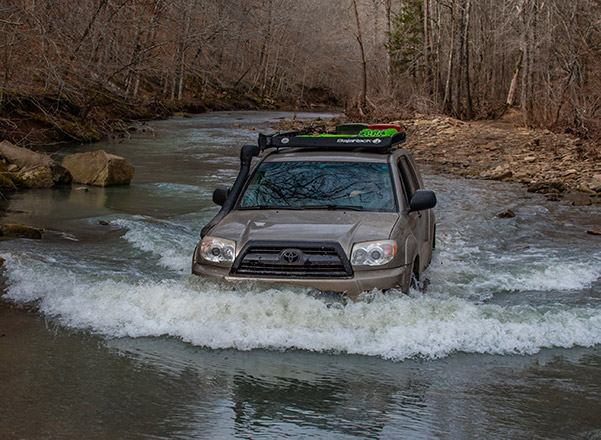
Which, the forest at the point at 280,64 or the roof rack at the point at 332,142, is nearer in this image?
the roof rack at the point at 332,142

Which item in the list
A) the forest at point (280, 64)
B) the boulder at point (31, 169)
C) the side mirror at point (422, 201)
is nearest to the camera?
the side mirror at point (422, 201)

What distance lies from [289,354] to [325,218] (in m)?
1.50

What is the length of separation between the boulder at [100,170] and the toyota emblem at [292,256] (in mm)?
12256

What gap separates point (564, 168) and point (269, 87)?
189 ft

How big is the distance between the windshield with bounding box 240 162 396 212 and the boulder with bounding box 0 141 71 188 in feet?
35.3

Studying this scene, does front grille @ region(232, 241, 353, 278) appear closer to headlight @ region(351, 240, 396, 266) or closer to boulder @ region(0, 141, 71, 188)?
headlight @ region(351, 240, 396, 266)

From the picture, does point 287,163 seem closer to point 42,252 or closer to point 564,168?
point 42,252

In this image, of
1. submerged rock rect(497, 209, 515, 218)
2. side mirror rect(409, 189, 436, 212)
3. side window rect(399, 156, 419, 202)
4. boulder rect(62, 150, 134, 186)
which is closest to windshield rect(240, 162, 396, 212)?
side mirror rect(409, 189, 436, 212)

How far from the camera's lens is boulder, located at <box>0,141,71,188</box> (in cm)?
1683

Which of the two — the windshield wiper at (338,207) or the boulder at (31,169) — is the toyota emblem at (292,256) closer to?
the windshield wiper at (338,207)

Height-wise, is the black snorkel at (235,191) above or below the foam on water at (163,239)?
above

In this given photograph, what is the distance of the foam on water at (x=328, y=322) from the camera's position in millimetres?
→ 6023

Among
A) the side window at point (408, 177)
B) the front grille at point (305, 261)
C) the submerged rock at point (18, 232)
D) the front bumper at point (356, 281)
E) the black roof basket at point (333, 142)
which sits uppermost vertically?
the black roof basket at point (333, 142)

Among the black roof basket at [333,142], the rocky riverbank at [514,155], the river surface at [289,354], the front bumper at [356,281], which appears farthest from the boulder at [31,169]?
the front bumper at [356,281]
